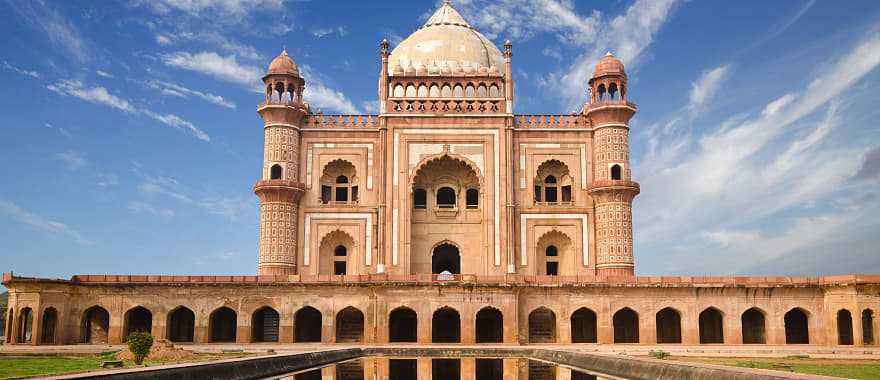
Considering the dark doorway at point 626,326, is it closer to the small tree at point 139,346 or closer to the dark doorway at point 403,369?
the dark doorway at point 403,369

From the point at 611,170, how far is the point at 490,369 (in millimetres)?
17187

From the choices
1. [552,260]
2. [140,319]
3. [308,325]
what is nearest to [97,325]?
[140,319]

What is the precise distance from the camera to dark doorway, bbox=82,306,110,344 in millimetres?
27938

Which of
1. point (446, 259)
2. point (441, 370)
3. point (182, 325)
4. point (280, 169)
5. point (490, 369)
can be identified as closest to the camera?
point (441, 370)

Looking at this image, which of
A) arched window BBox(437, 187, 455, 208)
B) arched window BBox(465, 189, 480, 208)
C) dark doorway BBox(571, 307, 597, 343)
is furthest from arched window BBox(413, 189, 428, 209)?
dark doorway BBox(571, 307, 597, 343)

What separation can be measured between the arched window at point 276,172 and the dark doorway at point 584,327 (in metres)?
12.1

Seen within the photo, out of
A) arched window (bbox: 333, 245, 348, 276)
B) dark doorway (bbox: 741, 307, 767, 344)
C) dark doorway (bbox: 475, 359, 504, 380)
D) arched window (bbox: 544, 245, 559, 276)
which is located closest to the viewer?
dark doorway (bbox: 475, 359, 504, 380)

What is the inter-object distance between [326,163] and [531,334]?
1058cm

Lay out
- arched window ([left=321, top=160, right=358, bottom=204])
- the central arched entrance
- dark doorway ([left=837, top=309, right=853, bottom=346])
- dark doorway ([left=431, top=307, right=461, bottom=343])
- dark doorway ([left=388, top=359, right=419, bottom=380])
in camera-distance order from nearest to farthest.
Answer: dark doorway ([left=388, top=359, right=419, bottom=380]) → dark doorway ([left=837, top=309, right=853, bottom=346]) → dark doorway ([left=431, top=307, right=461, bottom=343]) → arched window ([left=321, top=160, right=358, bottom=204]) → the central arched entrance

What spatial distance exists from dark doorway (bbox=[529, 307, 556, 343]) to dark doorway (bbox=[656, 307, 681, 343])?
3673mm

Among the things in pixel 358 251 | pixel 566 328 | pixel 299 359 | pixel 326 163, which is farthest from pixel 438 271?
pixel 299 359

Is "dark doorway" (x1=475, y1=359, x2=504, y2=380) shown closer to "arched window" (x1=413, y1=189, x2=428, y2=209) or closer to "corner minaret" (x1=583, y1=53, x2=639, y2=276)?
"corner minaret" (x1=583, y1=53, x2=639, y2=276)

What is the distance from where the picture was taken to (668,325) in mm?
28750

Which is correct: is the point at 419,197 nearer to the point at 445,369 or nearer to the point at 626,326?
the point at 626,326
